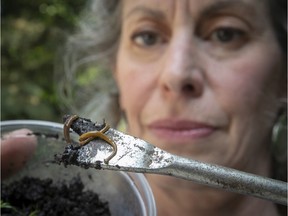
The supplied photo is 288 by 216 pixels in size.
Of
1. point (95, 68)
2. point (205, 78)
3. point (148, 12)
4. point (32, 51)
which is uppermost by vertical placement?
point (148, 12)

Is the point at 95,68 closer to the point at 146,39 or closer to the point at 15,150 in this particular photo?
the point at 146,39

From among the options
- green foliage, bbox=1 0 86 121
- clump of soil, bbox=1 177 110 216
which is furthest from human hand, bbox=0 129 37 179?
green foliage, bbox=1 0 86 121

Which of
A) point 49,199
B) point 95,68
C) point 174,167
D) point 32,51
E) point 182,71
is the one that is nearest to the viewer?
point 174,167

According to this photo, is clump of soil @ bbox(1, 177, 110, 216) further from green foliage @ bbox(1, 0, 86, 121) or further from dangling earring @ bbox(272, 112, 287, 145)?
green foliage @ bbox(1, 0, 86, 121)

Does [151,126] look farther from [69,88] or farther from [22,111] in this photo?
[22,111]

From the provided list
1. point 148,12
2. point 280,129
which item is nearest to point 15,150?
point 148,12

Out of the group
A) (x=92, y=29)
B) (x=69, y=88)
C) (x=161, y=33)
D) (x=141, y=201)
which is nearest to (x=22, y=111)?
(x=69, y=88)
